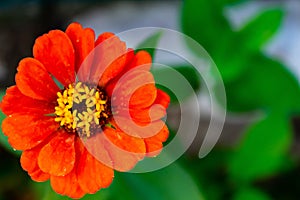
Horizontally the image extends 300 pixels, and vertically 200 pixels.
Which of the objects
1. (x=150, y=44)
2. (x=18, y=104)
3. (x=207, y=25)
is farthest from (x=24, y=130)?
(x=207, y=25)

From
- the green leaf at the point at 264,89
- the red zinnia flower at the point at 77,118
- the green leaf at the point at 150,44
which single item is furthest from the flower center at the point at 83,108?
the green leaf at the point at 264,89

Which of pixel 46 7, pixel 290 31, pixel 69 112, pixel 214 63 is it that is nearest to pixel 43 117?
pixel 69 112

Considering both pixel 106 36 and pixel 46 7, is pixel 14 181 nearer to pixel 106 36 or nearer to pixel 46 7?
pixel 46 7

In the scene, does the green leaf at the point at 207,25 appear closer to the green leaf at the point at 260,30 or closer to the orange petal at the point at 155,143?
the green leaf at the point at 260,30

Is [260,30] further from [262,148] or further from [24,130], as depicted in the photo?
[24,130]

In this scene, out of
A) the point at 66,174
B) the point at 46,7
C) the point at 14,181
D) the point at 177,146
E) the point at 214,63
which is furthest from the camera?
the point at 46,7
